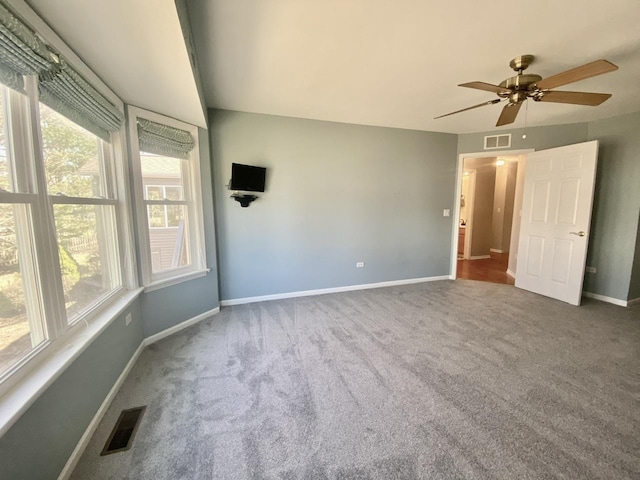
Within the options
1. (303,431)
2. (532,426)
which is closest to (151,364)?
(303,431)

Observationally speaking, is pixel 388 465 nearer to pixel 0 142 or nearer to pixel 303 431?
pixel 303 431

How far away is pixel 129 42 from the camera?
142 cm

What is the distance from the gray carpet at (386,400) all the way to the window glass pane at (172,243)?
2.47 feet

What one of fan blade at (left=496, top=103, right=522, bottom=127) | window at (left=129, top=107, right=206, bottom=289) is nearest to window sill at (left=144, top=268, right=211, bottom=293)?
window at (left=129, top=107, right=206, bottom=289)

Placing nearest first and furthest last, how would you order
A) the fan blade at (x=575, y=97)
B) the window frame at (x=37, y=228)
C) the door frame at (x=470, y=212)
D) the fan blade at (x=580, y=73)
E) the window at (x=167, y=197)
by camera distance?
the window frame at (x=37, y=228), the fan blade at (x=580, y=73), the fan blade at (x=575, y=97), the window at (x=167, y=197), the door frame at (x=470, y=212)

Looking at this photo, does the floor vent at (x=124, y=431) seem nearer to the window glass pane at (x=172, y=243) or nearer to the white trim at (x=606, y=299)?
the window glass pane at (x=172, y=243)

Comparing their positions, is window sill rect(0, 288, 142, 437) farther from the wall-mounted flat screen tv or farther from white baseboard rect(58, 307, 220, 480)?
the wall-mounted flat screen tv

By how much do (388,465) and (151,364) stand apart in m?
1.97

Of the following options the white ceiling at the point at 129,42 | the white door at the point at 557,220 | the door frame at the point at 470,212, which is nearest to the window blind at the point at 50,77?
the white ceiling at the point at 129,42

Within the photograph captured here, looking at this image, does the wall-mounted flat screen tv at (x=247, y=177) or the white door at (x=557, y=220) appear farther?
the white door at (x=557, y=220)

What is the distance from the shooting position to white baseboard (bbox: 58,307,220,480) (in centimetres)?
134

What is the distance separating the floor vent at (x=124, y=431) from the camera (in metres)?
1.46

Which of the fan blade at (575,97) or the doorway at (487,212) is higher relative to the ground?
the fan blade at (575,97)

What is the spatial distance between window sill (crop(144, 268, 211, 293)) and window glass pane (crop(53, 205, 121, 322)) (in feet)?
0.98
